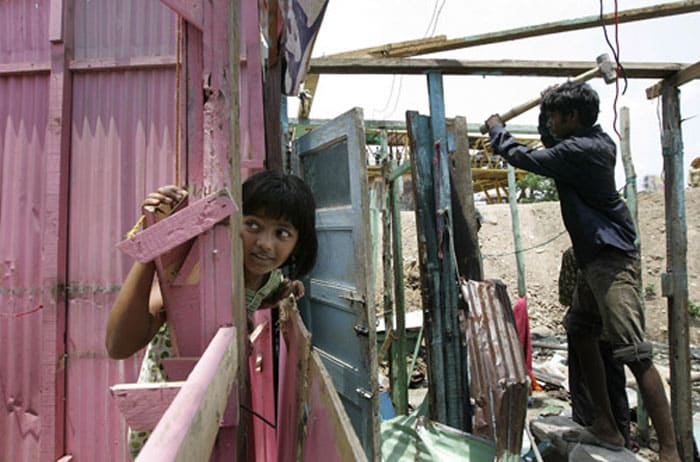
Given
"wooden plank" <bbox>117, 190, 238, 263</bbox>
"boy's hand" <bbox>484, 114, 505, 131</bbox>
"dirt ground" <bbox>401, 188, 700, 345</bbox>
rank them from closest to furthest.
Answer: "wooden plank" <bbox>117, 190, 238, 263</bbox> → "boy's hand" <bbox>484, 114, 505, 131</bbox> → "dirt ground" <bbox>401, 188, 700, 345</bbox>

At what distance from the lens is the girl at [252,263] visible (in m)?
1.03

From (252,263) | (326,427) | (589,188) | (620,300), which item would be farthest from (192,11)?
(620,300)

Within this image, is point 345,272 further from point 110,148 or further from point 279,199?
point 110,148

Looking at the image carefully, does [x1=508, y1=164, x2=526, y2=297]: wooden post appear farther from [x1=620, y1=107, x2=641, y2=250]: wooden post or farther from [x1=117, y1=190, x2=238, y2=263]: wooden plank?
[x1=117, y1=190, x2=238, y2=263]: wooden plank

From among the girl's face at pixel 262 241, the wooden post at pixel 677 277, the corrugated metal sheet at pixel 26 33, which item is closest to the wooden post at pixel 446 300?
the wooden post at pixel 677 277

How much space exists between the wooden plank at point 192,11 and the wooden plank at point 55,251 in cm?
219

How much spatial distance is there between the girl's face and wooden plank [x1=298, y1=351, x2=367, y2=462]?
36 centimetres

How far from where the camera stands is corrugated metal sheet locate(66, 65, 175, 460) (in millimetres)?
2676

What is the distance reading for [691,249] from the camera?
12.5 m

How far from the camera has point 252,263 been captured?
1.50 meters

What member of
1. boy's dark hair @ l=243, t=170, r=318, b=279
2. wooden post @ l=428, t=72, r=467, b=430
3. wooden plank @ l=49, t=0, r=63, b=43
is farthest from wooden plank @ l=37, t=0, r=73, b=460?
wooden post @ l=428, t=72, r=467, b=430

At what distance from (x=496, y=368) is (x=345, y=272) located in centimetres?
106

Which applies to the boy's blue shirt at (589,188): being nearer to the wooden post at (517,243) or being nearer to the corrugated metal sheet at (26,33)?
the corrugated metal sheet at (26,33)

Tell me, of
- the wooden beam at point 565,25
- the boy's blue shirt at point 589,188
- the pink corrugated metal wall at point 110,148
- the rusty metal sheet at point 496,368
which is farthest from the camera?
the wooden beam at point 565,25
